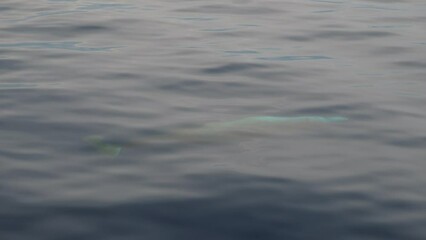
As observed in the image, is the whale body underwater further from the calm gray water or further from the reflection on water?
the reflection on water

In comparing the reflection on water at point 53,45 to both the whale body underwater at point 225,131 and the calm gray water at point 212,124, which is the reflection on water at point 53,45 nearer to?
the calm gray water at point 212,124

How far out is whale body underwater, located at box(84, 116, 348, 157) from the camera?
244 inches

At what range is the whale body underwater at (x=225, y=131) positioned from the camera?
20.4 ft

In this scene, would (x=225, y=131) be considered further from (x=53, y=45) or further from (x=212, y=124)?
(x=53, y=45)

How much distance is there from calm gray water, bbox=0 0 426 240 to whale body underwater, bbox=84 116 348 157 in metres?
0.02

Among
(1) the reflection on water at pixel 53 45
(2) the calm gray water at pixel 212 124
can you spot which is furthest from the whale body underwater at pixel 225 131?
(1) the reflection on water at pixel 53 45

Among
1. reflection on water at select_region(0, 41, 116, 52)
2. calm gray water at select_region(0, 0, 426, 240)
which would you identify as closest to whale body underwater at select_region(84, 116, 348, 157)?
calm gray water at select_region(0, 0, 426, 240)

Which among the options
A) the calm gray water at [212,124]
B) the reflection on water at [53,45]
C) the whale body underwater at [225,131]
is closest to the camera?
the calm gray water at [212,124]

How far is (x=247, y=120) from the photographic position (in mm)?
6789

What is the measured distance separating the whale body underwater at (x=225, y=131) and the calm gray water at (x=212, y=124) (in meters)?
0.02

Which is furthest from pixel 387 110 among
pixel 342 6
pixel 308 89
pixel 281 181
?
pixel 342 6

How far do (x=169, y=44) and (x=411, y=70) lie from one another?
2733 millimetres

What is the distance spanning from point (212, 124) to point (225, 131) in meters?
0.17

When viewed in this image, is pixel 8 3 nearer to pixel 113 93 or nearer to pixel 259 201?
pixel 113 93
